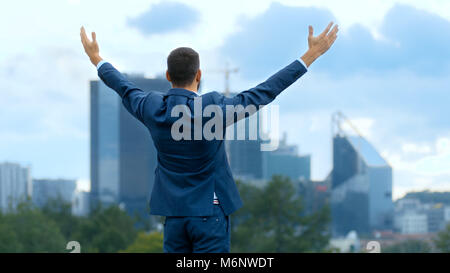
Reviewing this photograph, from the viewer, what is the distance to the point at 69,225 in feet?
251

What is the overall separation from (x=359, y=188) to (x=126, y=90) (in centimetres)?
16233

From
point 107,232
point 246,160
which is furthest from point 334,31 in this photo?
point 246,160

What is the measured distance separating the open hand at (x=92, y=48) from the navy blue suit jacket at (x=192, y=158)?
0.62 metres

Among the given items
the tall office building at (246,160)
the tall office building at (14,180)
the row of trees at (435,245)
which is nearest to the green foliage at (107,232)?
the row of trees at (435,245)

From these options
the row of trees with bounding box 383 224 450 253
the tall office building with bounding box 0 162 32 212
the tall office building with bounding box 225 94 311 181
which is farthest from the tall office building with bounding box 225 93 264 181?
the row of trees with bounding box 383 224 450 253

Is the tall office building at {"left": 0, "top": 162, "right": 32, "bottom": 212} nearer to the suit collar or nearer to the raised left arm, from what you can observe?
the raised left arm

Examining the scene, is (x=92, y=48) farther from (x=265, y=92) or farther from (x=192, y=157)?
(x=265, y=92)

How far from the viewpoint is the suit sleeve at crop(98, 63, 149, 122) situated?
401 cm

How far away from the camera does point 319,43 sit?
4016 mm

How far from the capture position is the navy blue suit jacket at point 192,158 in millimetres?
3826

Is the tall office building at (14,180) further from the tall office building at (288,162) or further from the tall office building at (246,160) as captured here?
the tall office building at (288,162)
